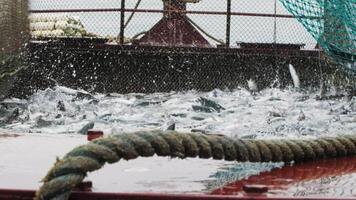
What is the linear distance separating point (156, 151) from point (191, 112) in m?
8.84

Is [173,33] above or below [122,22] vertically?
below

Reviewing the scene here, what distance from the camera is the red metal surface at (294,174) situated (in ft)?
8.57

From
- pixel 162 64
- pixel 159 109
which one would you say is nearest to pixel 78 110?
pixel 159 109

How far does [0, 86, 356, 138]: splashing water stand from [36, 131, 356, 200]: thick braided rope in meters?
5.18

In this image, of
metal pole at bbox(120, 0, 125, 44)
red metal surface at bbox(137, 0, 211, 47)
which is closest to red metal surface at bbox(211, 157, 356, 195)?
metal pole at bbox(120, 0, 125, 44)

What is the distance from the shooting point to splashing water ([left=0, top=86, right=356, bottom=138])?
9.45 meters

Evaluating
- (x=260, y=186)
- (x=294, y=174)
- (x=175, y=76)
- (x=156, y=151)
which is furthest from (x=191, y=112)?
(x=260, y=186)

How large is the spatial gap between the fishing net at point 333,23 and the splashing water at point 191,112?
102 cm

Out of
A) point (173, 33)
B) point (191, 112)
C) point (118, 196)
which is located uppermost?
point (173, 33)

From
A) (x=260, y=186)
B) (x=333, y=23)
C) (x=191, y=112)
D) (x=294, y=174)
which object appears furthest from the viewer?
(x=191, y=112)

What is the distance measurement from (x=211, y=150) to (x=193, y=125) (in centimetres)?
724

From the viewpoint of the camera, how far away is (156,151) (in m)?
2.41

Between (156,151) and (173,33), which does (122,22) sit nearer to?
(173,33)

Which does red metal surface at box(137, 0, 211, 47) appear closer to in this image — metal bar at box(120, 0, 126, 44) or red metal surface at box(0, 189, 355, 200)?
metal bar at box(120, 0, 126, 44)
